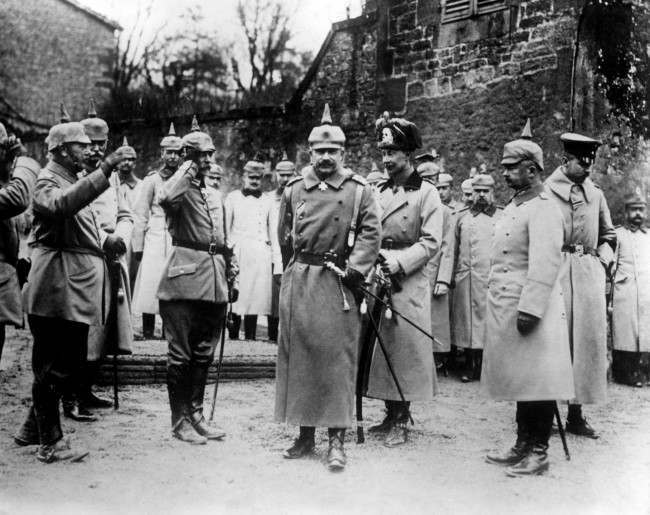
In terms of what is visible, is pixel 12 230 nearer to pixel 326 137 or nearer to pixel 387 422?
pixel 326 137

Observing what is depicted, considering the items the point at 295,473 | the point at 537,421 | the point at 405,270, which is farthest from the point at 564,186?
the point at 295,473

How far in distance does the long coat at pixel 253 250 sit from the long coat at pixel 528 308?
5.25m

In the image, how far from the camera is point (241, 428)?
5594 millimetres

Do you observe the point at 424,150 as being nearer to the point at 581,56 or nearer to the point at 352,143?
the point at 352,143

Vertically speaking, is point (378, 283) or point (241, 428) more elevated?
point (378, 283)

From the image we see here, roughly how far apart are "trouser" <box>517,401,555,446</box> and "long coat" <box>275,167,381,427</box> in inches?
42.6

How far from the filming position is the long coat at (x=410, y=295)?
5480 millimetres

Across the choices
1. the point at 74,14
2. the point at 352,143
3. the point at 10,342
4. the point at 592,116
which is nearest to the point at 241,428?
the point at 10,342

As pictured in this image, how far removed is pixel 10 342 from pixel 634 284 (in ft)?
22.9

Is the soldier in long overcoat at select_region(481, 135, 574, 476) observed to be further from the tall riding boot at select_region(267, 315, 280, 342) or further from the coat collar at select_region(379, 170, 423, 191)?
the tall riding boot at select_region(267, 315, 280, 342)

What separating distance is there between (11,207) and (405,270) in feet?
8.57

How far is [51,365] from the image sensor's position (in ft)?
14.9

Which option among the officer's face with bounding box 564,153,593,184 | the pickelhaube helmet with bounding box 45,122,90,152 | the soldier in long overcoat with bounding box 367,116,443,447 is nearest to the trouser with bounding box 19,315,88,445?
the pickelhaube helmet with bounding box 45,122,90,152

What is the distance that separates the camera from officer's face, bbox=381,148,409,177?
571 centimetres
